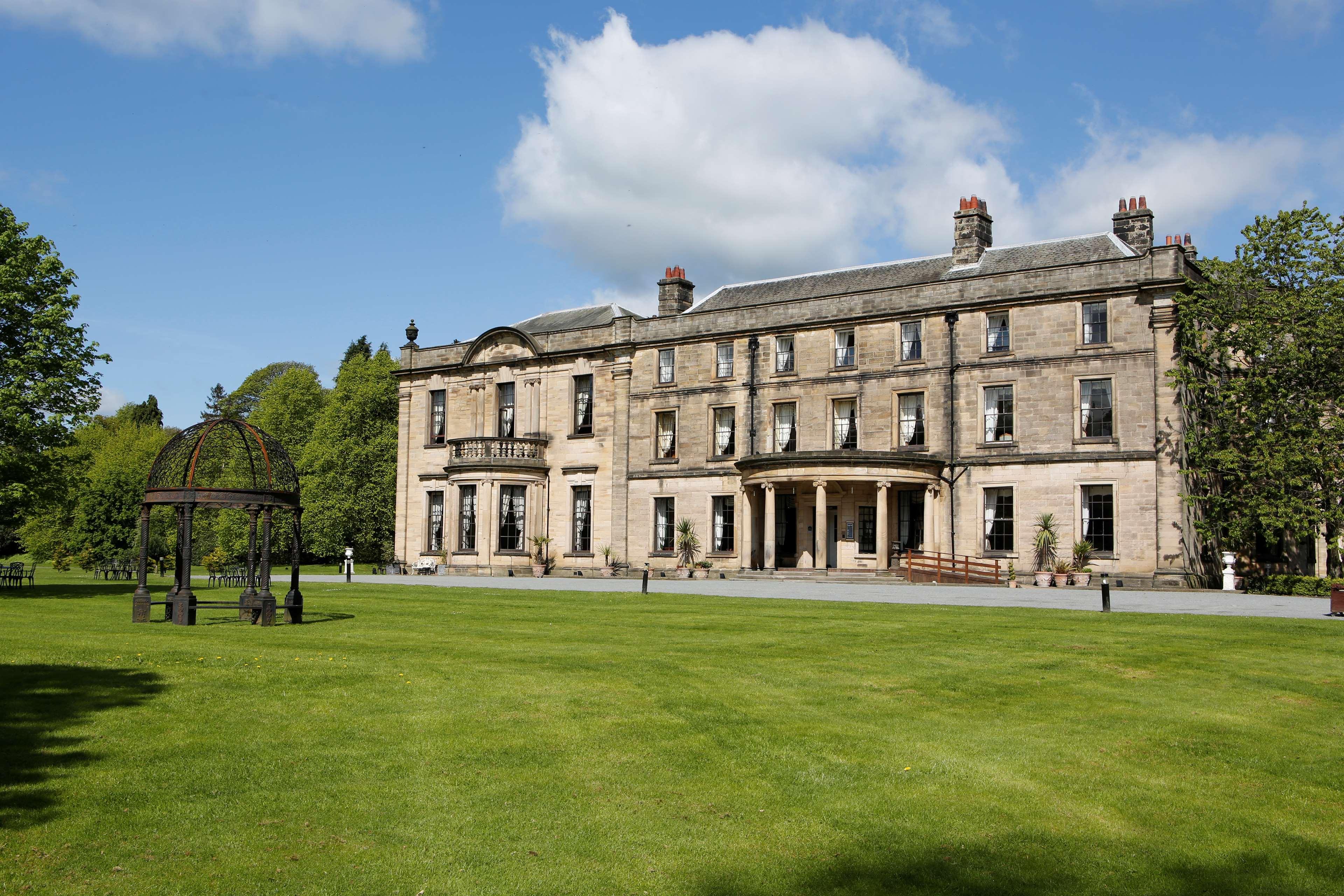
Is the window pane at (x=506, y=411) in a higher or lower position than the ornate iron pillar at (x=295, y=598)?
higher

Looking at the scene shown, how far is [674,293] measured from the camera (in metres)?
48.6

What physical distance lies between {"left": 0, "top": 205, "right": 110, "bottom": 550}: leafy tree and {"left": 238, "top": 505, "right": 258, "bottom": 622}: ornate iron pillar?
12.3 m

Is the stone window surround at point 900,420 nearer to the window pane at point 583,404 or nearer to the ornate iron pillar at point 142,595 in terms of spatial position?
the window pane at point 583,404

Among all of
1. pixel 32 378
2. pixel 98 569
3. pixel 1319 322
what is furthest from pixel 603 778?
pixel 98 569

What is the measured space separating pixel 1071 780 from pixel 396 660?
8346mm

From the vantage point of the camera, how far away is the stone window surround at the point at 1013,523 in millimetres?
37062

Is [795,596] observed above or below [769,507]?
below

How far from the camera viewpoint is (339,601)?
25.4 m

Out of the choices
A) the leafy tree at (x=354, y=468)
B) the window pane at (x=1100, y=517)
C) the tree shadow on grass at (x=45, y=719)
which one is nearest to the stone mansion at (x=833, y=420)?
the window pane at (x=1100, y=517)

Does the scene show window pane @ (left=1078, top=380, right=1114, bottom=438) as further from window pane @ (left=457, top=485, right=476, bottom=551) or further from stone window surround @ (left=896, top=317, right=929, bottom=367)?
window pane @ (left=457, top=485, right=476, bottom=551)

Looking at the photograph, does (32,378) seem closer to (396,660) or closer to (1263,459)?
(396,660)

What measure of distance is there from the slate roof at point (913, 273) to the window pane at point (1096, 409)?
416 cm

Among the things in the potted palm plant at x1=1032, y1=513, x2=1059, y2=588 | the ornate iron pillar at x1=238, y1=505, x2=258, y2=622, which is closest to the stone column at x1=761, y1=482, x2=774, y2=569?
the potted palm plant at x1=1032, y1=513, x2=1059, y2=588

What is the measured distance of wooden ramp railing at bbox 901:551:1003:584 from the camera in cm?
3600
